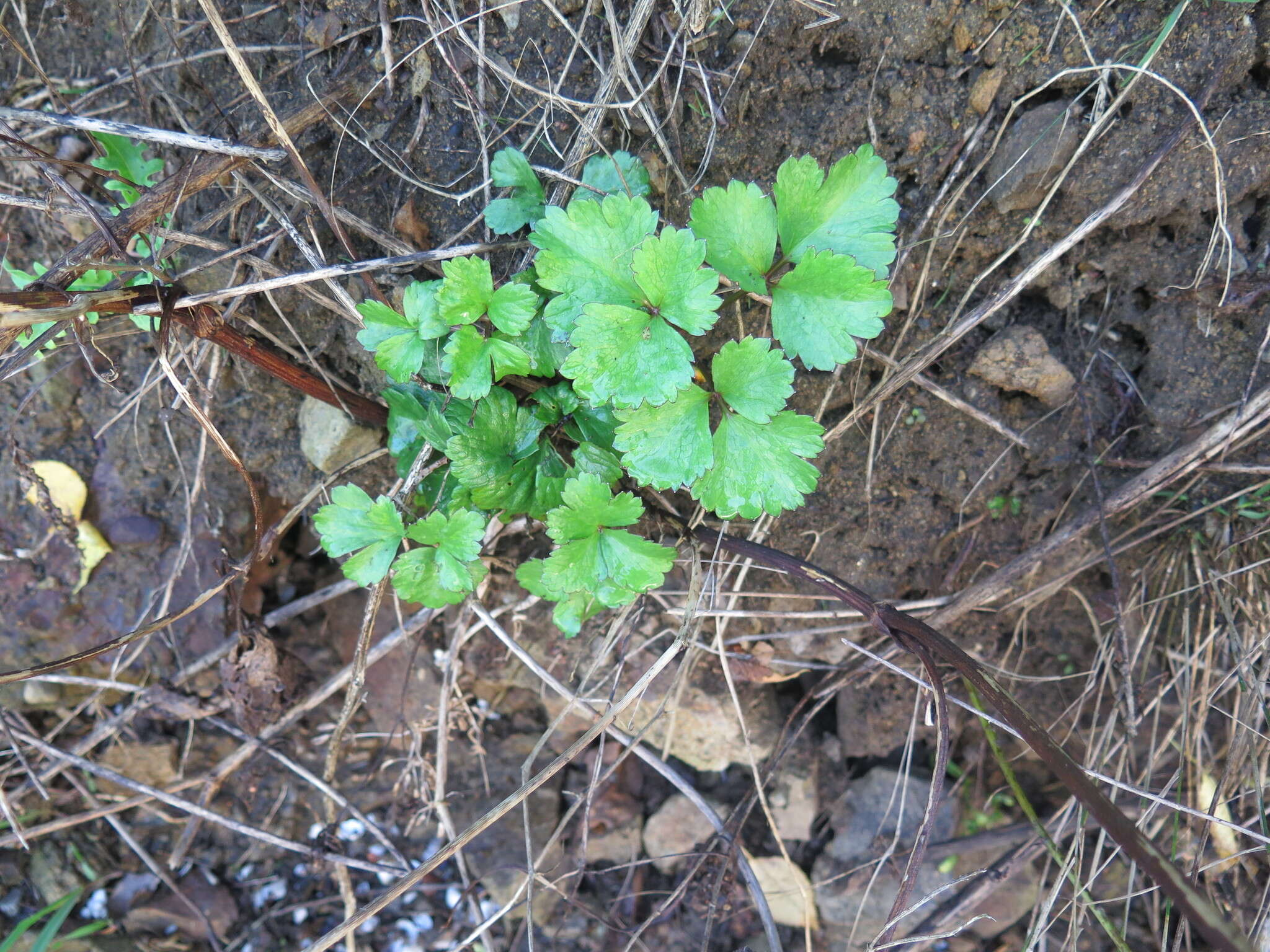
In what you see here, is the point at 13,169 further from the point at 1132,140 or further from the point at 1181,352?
the point at 1181,352

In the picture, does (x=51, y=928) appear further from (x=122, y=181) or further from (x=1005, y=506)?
(x=1005, y=506)

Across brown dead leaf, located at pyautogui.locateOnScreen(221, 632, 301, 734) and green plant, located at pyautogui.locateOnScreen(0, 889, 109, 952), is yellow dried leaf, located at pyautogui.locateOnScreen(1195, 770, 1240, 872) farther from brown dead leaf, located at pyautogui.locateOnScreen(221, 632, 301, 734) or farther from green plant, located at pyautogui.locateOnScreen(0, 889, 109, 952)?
green plant, located at pyautogui.locateOnScreen(0, 889, 109, 952)

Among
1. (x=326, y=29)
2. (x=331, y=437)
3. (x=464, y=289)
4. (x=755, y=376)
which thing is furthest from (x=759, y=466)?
(x=326, y=29)

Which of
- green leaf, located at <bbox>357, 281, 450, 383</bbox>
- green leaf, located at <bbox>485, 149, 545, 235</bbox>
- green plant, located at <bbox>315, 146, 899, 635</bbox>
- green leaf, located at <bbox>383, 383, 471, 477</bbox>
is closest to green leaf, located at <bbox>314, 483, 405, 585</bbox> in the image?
green plant, located at <bbox>315, 146, 899, 635</bbox>

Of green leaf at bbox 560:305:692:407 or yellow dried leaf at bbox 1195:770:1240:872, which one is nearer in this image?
green leaf at bbox 560:305:692:407

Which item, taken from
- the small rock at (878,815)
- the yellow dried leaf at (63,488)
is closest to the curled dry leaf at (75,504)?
the yellow dried leaf at (63,488)
